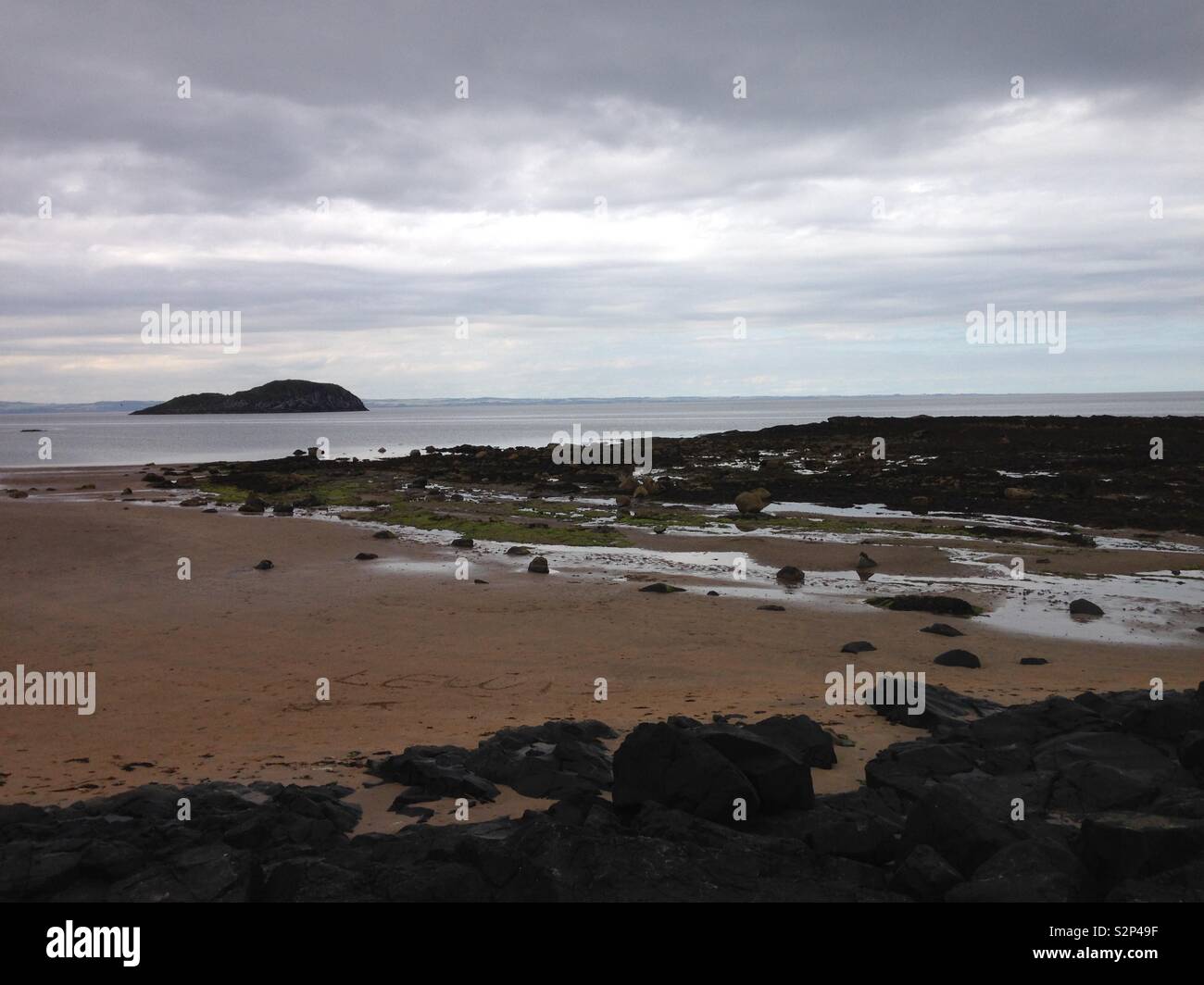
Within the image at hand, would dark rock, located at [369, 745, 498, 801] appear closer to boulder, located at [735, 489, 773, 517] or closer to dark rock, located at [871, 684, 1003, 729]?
dark rock, located at [871, 684, 1003, 729]

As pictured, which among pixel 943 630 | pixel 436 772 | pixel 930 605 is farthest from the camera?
pixel 930 605

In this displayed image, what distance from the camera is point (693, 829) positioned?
7504mm

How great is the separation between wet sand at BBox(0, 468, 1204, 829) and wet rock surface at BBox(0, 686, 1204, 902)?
0.69 meters

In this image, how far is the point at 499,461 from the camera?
6156 centimetres

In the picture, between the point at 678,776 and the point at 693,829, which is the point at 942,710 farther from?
the point at 693,829

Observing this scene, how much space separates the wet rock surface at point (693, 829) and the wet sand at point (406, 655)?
0.69 m

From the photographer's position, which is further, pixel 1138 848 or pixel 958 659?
pixel 958 659

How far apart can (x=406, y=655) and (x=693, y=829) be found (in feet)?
29.2

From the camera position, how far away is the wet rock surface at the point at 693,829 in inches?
258

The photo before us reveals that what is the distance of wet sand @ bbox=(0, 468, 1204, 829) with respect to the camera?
35.9 ft

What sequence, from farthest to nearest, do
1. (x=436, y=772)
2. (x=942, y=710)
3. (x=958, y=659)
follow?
(x=958, y=659)
(x=942, y=710)
(x=436, y=772)

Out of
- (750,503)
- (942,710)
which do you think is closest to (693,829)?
(942,710)
